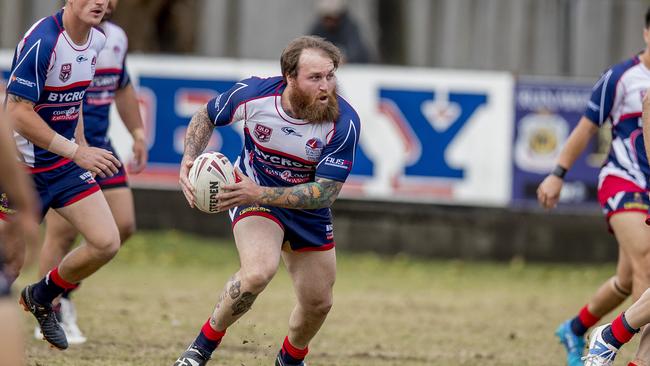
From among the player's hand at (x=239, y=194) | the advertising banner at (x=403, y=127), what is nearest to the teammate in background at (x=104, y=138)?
the player's hand at (x=239, y=194)

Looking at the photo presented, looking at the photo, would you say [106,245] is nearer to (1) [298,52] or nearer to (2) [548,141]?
(1) [298,52]

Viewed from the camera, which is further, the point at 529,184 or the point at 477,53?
the point at 477,53

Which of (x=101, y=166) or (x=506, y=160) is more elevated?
(x=101, y=166)

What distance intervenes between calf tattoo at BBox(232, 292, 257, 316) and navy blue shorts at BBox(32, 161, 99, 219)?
1499mm

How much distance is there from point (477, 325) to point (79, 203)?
4.34m

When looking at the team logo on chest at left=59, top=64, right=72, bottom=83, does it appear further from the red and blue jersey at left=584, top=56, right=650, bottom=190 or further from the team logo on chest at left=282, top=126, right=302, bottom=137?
the red and blue jersey at left=584, top=56, right=650, bottom=190

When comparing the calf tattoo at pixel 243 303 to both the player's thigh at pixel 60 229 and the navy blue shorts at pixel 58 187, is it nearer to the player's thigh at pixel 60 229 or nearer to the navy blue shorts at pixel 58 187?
the navy blue shorts at pixel 58 187

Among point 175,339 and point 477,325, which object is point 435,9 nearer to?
point 477,325

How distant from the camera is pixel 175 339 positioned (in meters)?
8.90

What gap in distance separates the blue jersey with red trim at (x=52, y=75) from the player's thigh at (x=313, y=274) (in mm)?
1755

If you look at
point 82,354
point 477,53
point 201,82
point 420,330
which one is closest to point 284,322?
point 420,330

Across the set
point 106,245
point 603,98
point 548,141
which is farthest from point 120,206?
point 548,141

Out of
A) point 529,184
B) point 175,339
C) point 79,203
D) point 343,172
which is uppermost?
point 343,172

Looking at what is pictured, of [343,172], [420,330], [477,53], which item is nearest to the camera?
[343,172]
